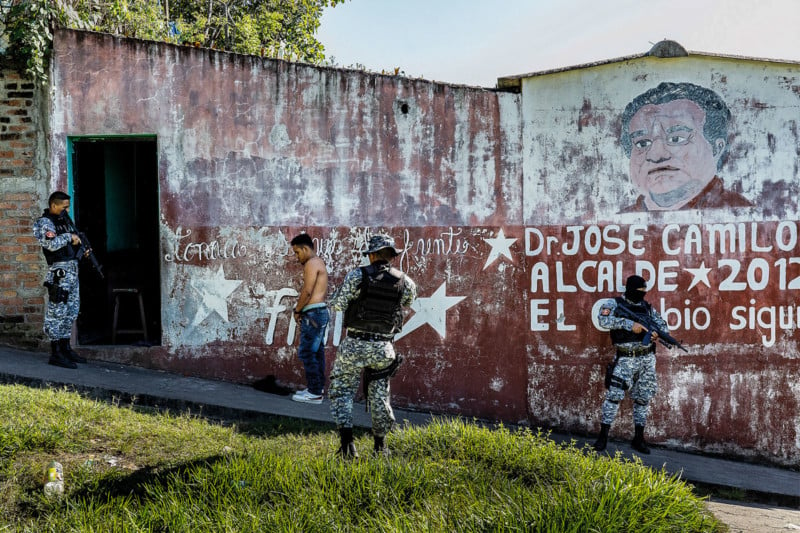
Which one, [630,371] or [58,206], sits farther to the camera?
[630,371]

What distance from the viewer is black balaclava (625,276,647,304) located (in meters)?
7.36

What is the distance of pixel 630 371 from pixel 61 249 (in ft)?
18.8

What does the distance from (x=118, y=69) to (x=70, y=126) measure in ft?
2.57

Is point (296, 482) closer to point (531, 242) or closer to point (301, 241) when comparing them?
point (301, 241)

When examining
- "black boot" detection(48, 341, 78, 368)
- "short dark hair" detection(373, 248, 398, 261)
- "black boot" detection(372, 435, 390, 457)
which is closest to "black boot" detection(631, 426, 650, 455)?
"black boot" detection(372, 435, 390, 457)

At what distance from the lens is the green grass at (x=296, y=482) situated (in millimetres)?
4254

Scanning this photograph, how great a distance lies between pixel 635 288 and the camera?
7.36 metres

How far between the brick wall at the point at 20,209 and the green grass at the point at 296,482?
2203 mm

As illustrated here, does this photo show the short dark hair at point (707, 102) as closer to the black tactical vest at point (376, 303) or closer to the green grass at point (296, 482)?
the green grass at point (296, 482)

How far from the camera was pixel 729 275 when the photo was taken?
26.1ft

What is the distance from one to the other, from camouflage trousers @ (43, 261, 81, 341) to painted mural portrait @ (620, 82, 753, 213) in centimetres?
577

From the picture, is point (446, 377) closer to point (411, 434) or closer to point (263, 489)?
point (411, 434)

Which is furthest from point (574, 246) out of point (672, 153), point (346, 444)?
point (346, 444)

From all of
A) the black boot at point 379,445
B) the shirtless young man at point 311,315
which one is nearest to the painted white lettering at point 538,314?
the shirtless young man at point 311,315
